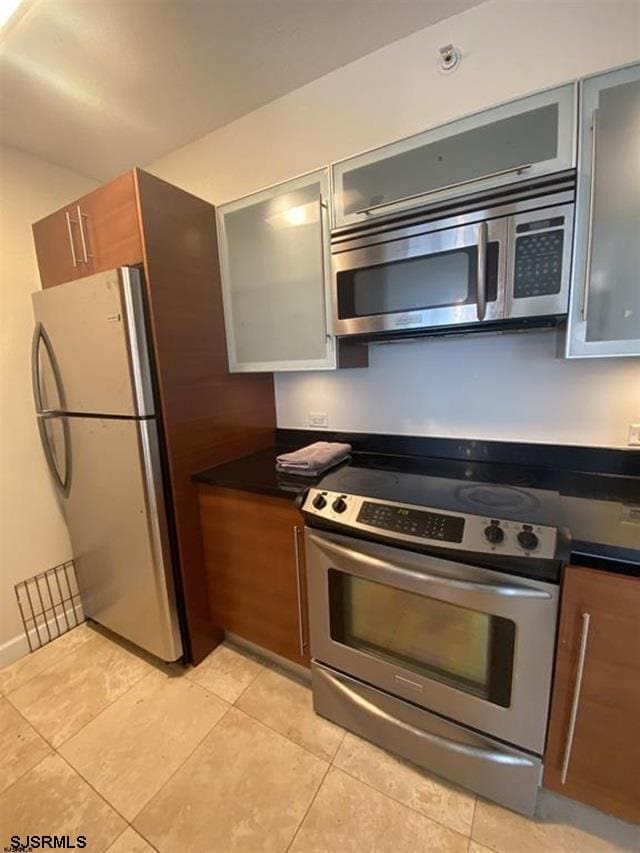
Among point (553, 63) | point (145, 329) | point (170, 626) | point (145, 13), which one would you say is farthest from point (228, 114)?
point (170, 626)

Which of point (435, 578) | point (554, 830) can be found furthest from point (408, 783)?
point (435, 578)

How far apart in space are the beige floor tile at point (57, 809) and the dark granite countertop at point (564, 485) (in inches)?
43.8

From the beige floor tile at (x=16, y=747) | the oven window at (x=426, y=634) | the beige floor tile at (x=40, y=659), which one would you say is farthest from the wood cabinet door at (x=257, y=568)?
the beige floor tile at (x=40, y=659)

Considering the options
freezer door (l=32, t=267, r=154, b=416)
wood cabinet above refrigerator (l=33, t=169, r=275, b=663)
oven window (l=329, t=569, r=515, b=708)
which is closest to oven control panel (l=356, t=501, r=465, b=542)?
oven window (l=329, t=569, r=515, b=708)

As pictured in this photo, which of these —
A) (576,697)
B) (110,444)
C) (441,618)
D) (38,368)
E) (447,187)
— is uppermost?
(447,187)

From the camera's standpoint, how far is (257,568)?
1.57 meters

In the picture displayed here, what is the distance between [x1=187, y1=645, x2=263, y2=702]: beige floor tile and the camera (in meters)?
1.62

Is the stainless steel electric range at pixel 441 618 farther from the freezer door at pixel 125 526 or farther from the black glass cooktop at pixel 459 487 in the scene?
the freezer door at pixel 125 526

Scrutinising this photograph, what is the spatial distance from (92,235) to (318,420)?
1.32 m

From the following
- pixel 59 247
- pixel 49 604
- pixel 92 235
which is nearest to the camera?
pixel 92 235

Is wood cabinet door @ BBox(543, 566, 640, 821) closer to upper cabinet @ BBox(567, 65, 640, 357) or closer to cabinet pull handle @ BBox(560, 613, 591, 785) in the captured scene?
cabinet pull handle @ BBox(560, 613, 591, 785)

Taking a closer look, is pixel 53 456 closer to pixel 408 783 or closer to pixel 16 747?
pixel 16 747

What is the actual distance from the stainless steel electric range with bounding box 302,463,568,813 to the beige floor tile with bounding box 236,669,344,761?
8cm
